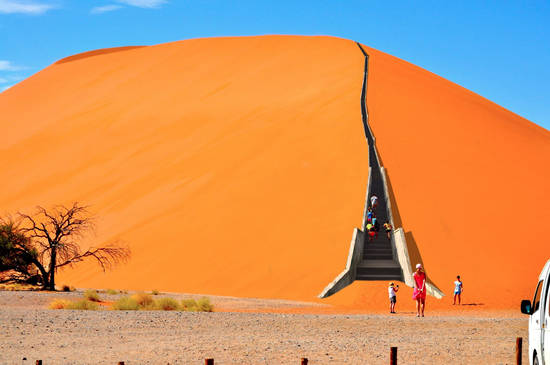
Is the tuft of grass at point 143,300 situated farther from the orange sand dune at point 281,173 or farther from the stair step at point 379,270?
the stair step at point 379,270

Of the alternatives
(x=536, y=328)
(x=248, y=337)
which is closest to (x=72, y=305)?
(x=248, y=337)

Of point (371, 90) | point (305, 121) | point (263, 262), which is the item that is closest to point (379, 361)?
point (263, 262)

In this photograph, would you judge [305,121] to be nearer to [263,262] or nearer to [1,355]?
[263,262]

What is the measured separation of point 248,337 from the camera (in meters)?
15.1

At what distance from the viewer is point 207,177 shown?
38312 millimetres

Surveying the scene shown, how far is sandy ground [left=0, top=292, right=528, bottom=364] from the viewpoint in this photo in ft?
40.7

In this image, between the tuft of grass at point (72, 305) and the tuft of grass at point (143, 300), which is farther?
the tuft of grass at point (143, 300)

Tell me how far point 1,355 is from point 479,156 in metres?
29.5

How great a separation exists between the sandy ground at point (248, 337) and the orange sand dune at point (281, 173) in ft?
21.6

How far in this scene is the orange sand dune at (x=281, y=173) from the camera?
29062mm

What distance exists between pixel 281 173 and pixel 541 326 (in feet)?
93.5

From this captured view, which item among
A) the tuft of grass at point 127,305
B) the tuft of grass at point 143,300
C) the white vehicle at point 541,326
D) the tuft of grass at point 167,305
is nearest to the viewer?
the white vehicle at point 541,326

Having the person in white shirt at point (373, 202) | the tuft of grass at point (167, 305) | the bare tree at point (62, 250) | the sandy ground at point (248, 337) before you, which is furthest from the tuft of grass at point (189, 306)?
the person in white shirt at point (373, 202)

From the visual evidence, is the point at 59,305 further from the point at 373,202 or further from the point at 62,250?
the point at 373,202
